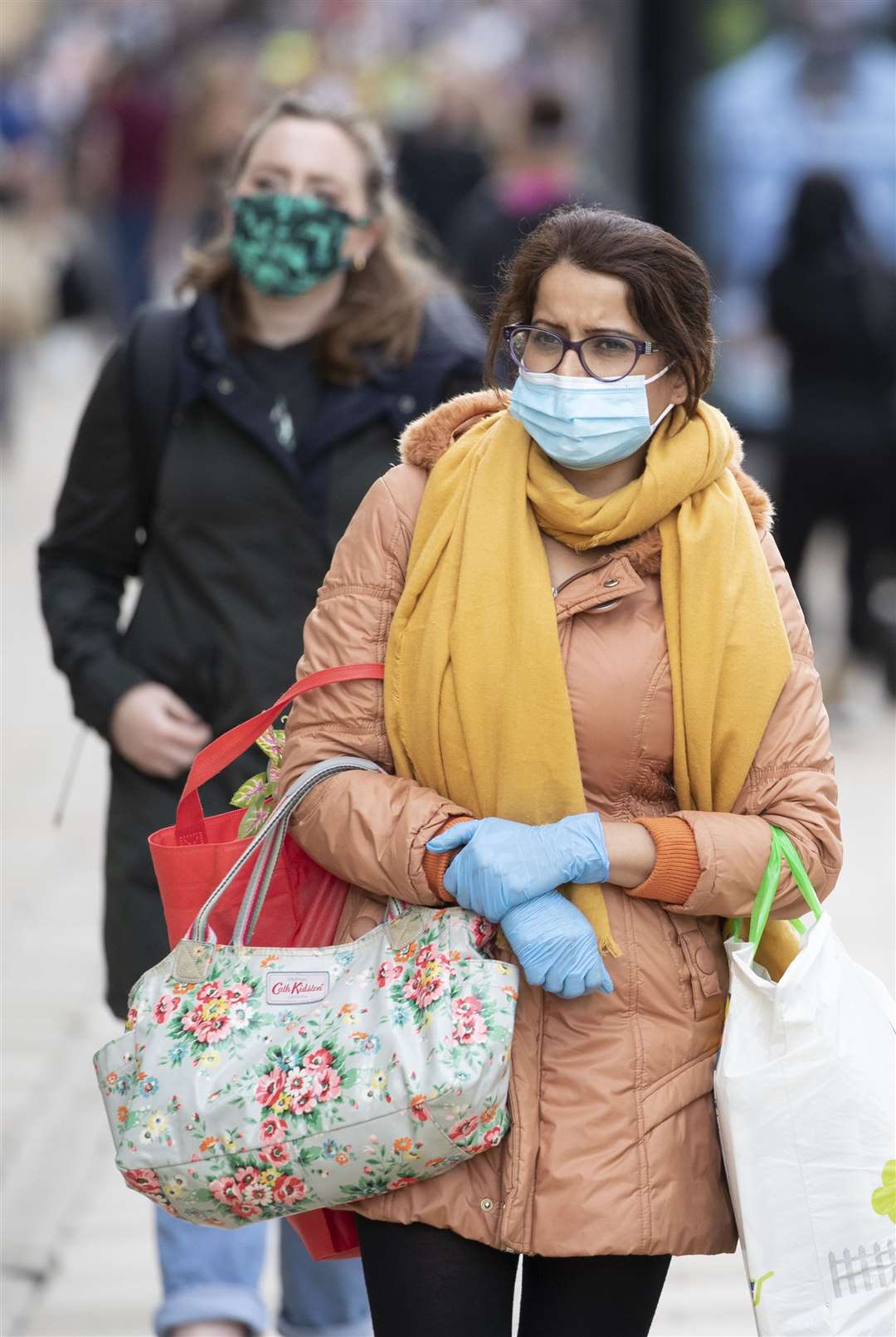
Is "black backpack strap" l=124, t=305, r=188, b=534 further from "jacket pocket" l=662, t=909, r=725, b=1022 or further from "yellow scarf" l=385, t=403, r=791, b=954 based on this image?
"jacket pocket" l=662, t=909, r=725, b=1022

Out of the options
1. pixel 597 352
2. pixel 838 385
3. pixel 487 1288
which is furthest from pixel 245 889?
pixel 838 385

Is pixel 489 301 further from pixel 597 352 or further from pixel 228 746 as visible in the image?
pixel 228 746

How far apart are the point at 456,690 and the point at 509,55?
2226cm

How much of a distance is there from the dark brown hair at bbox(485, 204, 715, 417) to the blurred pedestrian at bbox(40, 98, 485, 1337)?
37.0 inches

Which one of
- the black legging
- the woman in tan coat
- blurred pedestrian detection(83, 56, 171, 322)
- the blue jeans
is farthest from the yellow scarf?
blurred pedestrian detection(83, 56, 171, 322)

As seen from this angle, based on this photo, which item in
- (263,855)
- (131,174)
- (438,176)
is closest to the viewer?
(263,855)

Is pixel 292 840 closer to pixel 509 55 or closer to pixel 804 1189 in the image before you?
pixel 804 1189

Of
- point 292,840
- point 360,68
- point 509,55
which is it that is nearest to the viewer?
point 292,840

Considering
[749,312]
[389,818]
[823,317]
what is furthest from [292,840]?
[749,312]

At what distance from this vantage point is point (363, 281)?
3715mm

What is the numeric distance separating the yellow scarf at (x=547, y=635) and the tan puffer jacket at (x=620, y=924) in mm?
37

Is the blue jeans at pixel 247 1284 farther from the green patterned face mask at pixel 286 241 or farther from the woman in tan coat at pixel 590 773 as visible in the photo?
the green patterned face mask at pixel 286 241

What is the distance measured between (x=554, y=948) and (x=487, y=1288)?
439 mm

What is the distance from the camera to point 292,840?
273 centimetres
